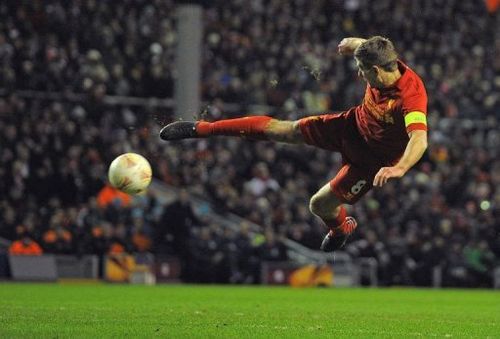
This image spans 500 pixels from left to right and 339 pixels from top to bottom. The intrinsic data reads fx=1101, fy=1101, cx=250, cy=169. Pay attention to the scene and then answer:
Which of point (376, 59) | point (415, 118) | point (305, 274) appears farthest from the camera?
point (305, 274)

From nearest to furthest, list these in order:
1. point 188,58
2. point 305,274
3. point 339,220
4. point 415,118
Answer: point 415,118 < point 339,220 < point 305,274 < point 188,58

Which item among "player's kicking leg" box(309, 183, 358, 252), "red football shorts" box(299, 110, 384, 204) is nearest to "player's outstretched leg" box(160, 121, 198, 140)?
"red football shorts" box(299, 110, 384, 204)

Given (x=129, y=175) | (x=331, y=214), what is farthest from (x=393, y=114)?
(x=129, y=175)

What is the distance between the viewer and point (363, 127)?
1137cm

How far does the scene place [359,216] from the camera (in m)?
26.1

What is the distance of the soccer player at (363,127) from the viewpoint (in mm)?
10633

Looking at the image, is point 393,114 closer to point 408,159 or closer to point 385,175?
point 408,159

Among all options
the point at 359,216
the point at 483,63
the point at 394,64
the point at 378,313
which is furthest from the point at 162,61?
the point at 394,64

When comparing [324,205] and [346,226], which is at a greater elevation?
[324,205]

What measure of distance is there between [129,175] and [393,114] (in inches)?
111

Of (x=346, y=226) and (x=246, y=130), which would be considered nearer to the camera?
(x=246, y=130)

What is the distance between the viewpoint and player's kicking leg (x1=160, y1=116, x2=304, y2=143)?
11.3m

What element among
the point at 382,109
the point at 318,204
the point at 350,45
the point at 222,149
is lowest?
the point at 318,204

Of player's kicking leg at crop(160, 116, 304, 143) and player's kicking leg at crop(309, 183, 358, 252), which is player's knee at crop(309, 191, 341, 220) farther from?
player's kicking leg at crop(160, 116, 304, 143)
